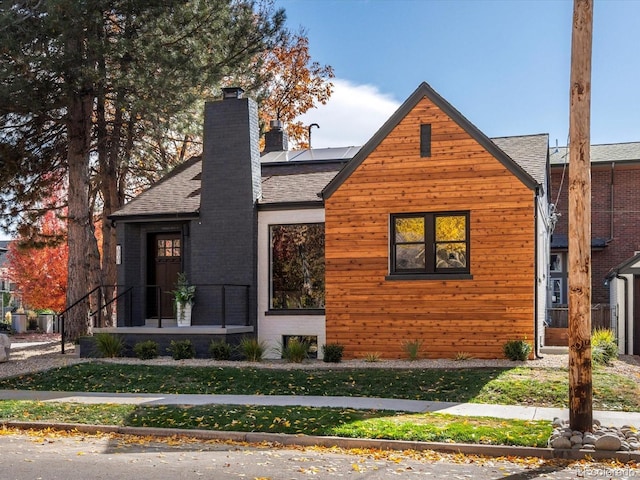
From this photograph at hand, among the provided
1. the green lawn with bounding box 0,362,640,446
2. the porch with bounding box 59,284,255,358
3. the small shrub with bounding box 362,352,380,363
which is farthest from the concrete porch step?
the small shrub with bounding box 362,352,380,363

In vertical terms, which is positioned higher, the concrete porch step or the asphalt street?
the concrete porch step

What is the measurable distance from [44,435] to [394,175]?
10513 mm

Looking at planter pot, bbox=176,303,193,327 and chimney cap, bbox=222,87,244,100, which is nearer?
planter pot, bbox=176,303,193,327

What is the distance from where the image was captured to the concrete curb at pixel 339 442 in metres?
9.66

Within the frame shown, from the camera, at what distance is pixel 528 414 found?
12.3 m

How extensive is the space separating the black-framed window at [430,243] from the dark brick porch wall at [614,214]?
1835cm

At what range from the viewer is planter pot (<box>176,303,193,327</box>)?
21.1 meters

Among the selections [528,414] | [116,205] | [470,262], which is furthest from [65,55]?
[528,414]

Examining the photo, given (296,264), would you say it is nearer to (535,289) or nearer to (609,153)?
(535,289)

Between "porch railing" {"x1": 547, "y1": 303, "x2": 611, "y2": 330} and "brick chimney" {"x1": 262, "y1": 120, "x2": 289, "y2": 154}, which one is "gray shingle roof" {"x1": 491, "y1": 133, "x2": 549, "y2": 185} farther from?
"brick chimney" {"x1": 262, "y1": 120, "x2": 289, "y2": 154}

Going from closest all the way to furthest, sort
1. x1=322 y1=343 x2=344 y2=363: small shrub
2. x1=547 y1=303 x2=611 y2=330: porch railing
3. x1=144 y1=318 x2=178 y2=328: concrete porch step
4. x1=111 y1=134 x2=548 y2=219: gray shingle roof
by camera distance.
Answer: x1=322 y1=343 x2=344 y2=363: small shrub
x1=111 y1=134 x2=548 y2=219: gray shingle roof
x1=144 y1=318 x2=178 y2=328: concrete porch step
x1=547 y1=303 x2=611 y2=330: porch railing

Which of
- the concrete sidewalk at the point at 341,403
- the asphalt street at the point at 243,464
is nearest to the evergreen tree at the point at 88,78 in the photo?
the concrete sidewalk at the point at 341,403

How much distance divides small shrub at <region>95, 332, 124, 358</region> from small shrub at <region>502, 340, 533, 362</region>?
9.43m

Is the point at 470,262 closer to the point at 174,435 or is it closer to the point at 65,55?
the point at 174,435
